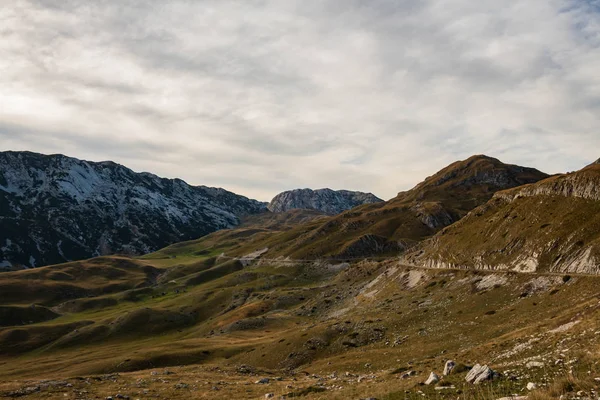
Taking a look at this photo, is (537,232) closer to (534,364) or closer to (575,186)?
(575,186)

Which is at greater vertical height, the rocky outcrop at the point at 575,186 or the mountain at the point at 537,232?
the rocky outcrop at the point at 575,186

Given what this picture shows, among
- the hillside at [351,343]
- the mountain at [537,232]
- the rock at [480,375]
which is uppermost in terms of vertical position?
the mountain at [537,232]

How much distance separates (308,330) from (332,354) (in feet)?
41.9

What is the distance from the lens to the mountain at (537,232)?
63.2 metres

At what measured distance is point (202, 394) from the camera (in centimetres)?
3809

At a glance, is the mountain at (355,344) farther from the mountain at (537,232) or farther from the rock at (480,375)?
the mountain at (537,232)

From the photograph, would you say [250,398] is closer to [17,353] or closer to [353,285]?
[353,285]

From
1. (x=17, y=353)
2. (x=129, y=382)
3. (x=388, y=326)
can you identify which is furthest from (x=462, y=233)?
(x=17, y=353)

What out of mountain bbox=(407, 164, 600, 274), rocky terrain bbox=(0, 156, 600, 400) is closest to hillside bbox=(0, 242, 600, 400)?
rocky terrain bbox=(0, 156, 600, 400)

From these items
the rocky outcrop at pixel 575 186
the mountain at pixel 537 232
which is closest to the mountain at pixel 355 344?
the mountain at pixel 537 232

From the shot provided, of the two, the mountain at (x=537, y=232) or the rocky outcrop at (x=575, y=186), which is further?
the rocky outcrop at (x=575, y=186)

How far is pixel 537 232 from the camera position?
73812 millimetres

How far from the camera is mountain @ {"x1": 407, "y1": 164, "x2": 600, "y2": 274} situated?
63.2 metres

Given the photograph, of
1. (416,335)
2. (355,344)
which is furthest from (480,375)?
(355,344)
